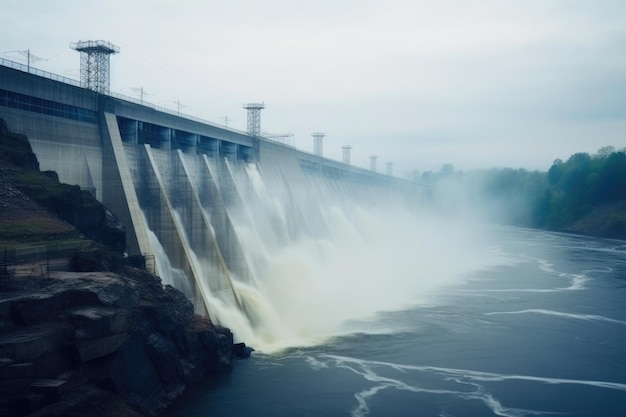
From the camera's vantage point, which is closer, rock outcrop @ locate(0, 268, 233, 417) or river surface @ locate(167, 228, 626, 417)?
rock outcrop @ locate(0, 268, 233, 417)

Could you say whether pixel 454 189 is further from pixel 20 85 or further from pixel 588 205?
pixel 20 85

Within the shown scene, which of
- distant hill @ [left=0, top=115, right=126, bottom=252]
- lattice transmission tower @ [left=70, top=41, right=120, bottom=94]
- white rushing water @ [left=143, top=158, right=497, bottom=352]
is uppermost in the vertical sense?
lattice transmission tower @ [left=70, top=41, right=120, bottom=94]

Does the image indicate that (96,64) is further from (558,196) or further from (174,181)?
(558,196)

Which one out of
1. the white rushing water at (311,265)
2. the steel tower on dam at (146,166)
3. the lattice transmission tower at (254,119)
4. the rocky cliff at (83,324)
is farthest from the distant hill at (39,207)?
the lattice transmission tower at (254,119)

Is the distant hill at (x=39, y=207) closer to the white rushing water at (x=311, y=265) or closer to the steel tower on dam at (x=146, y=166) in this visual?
the steel tower on dam at (x=146, y=166)

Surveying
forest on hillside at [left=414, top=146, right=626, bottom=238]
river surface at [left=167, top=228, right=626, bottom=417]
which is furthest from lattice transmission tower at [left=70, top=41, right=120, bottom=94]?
forest on hillside at [left=414, top=146, right=626, bottom=238]

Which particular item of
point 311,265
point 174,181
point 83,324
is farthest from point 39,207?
point 311,265

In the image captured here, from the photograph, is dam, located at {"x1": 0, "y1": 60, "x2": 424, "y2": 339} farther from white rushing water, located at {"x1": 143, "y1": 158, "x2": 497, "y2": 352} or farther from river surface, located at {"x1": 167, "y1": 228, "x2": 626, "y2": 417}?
river surface, located at {"x1": 167, "y1": 228, "x2": 626, "y2": 417}
